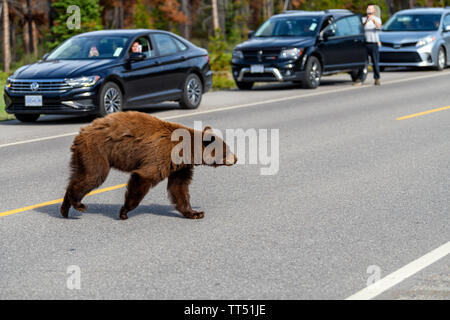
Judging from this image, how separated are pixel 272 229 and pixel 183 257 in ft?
3.75

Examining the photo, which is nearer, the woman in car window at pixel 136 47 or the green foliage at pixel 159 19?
the woman in car window at pixel 136 47

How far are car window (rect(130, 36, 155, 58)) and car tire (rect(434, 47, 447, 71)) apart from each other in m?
12.6

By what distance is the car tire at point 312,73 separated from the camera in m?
20.5

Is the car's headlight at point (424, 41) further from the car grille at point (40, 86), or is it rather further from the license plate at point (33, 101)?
the license plate at point (33, 101)

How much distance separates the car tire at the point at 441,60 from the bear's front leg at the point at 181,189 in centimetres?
2005

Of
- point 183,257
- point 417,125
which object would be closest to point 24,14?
point 417,125

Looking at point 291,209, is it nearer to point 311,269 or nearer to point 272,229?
point 272,229

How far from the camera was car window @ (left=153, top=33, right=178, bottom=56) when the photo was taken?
16391 millimetres

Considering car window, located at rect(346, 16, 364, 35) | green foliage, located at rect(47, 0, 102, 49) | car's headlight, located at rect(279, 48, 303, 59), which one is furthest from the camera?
green foliage, located at rect(47, 0, 102, 49)

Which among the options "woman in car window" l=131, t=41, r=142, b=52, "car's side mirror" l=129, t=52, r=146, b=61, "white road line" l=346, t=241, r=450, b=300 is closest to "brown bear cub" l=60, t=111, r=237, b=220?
"white road line" l=346, t=241, r=450, b=300

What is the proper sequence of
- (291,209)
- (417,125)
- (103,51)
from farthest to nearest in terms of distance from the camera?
A: (103,51) < (417,125) < (291,209)
